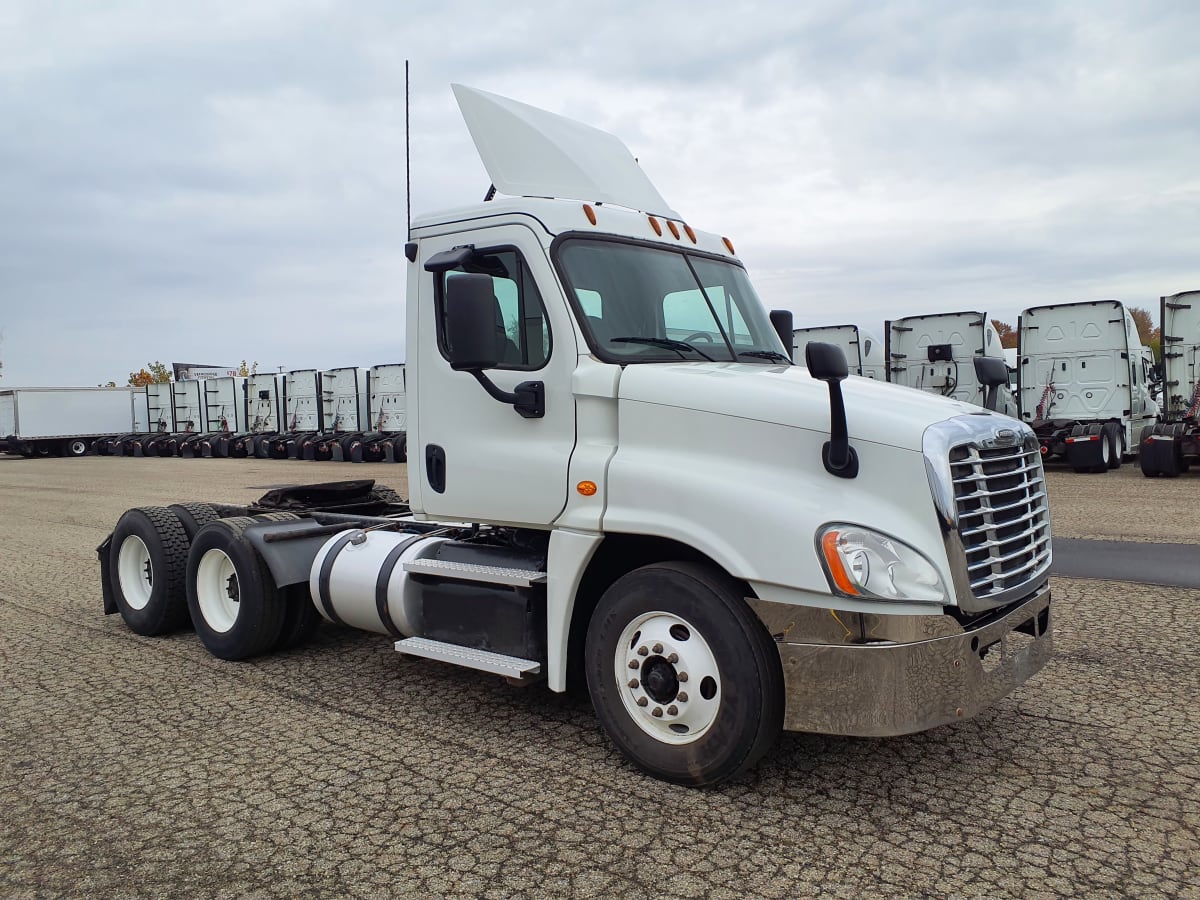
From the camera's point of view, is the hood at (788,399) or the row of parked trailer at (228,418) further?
the row of parked trailer at (228,418)

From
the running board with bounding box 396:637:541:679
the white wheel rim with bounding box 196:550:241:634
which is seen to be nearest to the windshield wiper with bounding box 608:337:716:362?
the running board with bounding box 396:637:541:679

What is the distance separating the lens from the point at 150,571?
6.95 m

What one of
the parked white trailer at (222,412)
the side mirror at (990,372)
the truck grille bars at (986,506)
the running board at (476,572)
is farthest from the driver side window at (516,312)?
the parked white trailer at (222,412)

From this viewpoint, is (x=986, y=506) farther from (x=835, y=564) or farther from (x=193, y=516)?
(x=193, y=516)

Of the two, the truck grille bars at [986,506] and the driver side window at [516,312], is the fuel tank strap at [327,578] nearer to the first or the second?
the driver side window at [516,312]

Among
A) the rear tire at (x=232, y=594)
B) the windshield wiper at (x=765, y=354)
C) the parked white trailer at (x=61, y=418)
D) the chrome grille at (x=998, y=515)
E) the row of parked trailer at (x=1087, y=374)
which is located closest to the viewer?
the chrome grille at (x=998, y=515)

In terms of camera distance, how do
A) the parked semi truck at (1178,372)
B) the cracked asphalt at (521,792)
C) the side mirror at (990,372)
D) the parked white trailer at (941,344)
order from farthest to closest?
the parked white trailer at (941,344), the parked semi truck at (1178,372), the side mirror at (990,372), the cracked asphalt at (521,792)

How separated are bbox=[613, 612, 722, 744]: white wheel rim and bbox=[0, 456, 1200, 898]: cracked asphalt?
0.28 m

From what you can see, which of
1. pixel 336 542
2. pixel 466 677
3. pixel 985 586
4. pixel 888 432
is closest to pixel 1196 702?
pixel 985 586

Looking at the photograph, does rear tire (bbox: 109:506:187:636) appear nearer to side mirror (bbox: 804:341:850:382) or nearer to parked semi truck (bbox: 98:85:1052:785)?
parked semi truck (bbox: 98:85:1052:785)

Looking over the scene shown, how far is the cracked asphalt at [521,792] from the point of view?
130 inches

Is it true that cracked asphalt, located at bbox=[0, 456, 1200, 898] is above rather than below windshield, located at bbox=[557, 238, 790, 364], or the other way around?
below

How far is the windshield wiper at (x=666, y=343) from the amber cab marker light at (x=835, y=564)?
1346 millimetres

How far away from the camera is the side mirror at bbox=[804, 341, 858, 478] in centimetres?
351
